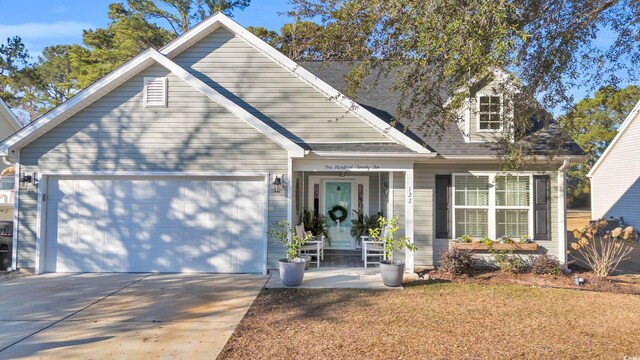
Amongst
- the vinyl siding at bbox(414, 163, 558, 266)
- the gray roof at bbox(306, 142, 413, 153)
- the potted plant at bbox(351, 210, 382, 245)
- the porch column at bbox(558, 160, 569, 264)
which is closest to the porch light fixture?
the gray roof at bbox(306, 142, 413, 153)

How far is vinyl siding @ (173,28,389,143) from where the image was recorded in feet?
31.9

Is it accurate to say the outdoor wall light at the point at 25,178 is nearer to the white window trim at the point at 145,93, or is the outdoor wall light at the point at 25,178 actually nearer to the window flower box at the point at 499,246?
the white window trim at the point at 145,93

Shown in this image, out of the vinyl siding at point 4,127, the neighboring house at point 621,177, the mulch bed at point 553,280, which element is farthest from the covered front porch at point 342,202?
the vinyl siding at point 4,127

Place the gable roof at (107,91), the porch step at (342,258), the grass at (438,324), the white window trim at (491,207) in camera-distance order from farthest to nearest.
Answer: the porch step at (342,258) < the white window trim at (491,207) < the gable roof at (107,91) < the grass at (438,324)

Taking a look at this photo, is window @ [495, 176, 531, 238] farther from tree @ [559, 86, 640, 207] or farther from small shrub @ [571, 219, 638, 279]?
tree @ [559, 86, 640, 207]

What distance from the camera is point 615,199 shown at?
20266 mm

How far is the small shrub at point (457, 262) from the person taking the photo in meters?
8.80

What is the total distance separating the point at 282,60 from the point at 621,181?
19.0m

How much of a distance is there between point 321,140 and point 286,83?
1758 mm

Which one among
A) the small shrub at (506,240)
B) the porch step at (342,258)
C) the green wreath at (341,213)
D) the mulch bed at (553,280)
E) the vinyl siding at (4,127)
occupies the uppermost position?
the vinyl siding at (4,127)

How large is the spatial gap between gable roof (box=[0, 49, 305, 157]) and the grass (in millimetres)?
3493

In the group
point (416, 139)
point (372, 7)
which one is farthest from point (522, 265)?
point (372, 7)

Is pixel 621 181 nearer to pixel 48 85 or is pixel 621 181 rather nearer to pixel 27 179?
pixel 27 179

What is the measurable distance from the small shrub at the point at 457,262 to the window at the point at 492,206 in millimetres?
880
